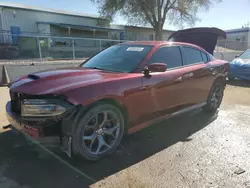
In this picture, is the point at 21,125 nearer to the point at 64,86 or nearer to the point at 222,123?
the point at 64,86

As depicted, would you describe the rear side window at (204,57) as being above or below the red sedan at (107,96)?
above

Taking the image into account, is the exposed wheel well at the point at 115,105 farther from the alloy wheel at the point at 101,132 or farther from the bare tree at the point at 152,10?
the bare tree at the point at 152,10

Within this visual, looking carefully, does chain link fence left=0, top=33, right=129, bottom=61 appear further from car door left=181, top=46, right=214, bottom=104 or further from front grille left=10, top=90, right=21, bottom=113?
car door left=181, top=46, right=214, bottom=104

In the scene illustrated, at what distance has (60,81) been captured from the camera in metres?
2.66

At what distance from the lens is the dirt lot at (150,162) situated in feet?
7.99

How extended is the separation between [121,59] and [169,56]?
911mm

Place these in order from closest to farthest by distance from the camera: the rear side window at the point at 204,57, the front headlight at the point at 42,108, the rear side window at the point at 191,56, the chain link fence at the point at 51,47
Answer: the front headlight at the point at 42,108 < the rear side window at the point at 191,56 < the rear side window at the point at 204,57 < the chain link fence at the point at 51,47

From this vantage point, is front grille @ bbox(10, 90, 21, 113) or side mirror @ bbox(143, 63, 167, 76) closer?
front grille @ bbox(10, 90, 21, 113)

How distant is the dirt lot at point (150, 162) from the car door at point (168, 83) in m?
0.53

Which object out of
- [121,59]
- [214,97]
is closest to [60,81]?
[121,59]

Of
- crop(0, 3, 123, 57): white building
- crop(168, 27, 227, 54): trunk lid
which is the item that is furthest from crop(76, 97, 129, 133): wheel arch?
crop(0, 3, 123, 57): white building

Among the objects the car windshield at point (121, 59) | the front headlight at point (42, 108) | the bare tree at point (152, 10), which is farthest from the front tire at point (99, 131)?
the bare tree at point (152, 10)

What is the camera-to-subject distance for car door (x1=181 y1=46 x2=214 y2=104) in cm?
404

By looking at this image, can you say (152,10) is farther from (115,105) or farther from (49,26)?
(115,105)
